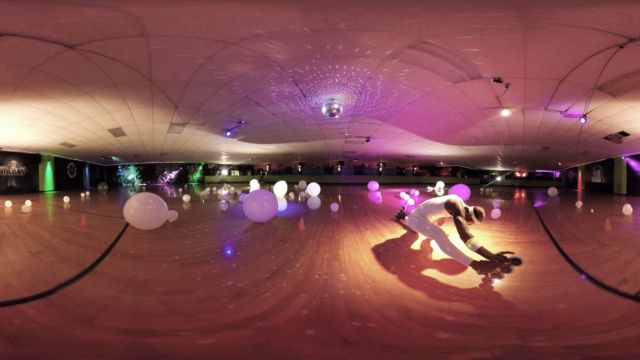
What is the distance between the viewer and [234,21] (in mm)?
4016

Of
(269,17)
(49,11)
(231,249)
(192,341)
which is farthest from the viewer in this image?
(231,249)

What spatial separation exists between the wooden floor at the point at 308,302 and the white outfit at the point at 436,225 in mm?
186

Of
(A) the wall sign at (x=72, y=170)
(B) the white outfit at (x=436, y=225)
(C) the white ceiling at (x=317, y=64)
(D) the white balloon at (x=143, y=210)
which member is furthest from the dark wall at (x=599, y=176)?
(A) the wall sign at (x=72, y=170)

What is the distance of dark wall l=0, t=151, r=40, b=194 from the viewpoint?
17.2 meters

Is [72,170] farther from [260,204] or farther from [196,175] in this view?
[260,204]

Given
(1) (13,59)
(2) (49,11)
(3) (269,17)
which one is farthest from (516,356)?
(1) (13,59)

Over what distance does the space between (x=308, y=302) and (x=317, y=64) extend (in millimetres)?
4890

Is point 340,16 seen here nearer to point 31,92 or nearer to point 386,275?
point 386,275

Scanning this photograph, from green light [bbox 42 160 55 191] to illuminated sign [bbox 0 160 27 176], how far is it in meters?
1.27


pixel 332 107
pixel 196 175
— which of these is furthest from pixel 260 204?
pixel 196 175

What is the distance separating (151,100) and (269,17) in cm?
660

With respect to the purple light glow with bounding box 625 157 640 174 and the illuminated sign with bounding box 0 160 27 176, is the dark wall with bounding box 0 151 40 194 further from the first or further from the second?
the purple light glow with bounding box 625 157 640 174

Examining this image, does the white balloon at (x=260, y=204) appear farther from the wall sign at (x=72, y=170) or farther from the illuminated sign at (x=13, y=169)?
the wall sign at (x=72, y=170)

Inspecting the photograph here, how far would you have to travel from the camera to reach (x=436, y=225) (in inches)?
166
